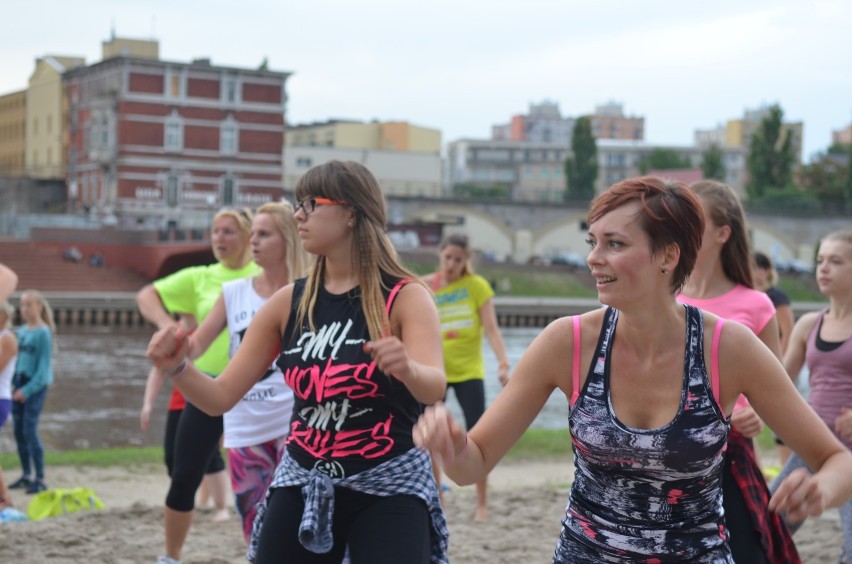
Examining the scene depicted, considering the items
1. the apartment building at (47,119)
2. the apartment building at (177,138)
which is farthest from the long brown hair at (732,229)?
the apartment building at (47,119)

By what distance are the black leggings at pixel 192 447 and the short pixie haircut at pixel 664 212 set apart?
3.17 meters

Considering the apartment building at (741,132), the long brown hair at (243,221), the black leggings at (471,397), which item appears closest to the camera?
the long brown hair at (243,221)

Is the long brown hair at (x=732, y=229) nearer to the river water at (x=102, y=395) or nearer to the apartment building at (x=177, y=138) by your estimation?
the river water at (x=102, y=395)

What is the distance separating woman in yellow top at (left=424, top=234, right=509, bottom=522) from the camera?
362 inches

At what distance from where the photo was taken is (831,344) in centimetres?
580

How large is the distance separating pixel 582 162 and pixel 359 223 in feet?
306

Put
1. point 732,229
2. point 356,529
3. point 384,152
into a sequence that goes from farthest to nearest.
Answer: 1. point 384,152
2. point 732,229
3. point 356,529

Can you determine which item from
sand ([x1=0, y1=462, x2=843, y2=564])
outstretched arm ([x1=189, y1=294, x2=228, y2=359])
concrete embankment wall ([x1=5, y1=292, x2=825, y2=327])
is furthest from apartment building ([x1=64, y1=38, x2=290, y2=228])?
Answer: outstretched arm ([x1=189, y1=294, x2=228, y2=359])

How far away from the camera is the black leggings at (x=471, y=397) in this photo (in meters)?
9.10

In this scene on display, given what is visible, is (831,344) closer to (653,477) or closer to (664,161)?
(653,477)

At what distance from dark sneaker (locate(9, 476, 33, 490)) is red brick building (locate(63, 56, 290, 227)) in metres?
56.6

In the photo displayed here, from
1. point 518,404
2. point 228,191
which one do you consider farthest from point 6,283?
point 228,191

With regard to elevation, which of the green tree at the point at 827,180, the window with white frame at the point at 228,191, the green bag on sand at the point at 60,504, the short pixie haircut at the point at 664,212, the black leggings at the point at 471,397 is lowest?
the green bag on sand at the point at 60,504

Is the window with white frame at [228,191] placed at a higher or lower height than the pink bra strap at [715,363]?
higher
